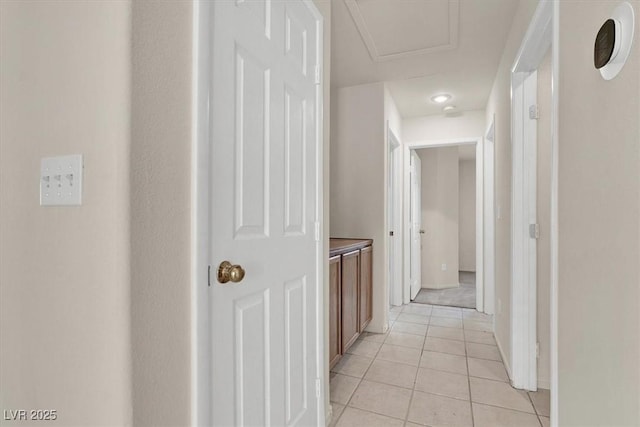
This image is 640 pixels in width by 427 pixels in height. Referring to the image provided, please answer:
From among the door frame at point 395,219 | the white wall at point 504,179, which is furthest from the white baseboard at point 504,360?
the door frame at point 395,219

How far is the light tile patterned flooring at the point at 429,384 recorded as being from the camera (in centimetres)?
186

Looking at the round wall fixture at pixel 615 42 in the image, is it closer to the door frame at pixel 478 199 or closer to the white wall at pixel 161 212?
the white wall at pixel 161 212

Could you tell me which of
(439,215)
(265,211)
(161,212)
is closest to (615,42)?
(265,211)

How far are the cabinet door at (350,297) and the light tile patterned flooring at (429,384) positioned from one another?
0.23 meters

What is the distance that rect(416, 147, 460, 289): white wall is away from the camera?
5.36 m

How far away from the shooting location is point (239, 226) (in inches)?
41.0

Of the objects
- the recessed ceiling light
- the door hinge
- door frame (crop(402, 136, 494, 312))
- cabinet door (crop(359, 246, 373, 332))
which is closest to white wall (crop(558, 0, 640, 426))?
the door hinge

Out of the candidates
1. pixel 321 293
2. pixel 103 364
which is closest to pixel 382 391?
pixel 321 293

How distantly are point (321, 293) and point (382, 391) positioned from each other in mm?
970

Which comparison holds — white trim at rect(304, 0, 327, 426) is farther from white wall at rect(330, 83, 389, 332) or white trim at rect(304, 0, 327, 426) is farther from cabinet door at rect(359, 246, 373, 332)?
white wall at rect(330, 83, 389, 332)

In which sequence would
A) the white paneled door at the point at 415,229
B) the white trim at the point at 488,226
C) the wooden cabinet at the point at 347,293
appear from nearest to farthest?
the wooden cabinet at the point at 347,293 → the white trim at the point at 488,226 → the white paneled door at the point at 415,229

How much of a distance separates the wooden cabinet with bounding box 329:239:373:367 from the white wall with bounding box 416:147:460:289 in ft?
8.37

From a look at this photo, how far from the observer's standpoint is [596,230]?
1025 millimetres

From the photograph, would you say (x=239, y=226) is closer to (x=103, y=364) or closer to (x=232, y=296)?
(x=232, y=296)
